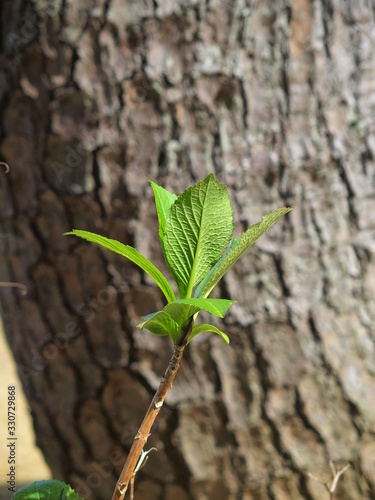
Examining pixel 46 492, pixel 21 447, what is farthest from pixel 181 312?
pixel 21 447

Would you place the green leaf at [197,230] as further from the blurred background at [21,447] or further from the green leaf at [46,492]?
the blurred background at [21,447]

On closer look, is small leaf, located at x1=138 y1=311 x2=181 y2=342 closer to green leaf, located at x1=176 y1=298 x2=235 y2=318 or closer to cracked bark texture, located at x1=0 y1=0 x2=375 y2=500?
green leaf, located at x1=176 y1=298 x2=235 y2=318

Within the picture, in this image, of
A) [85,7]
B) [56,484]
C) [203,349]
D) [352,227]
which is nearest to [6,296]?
[203,349]

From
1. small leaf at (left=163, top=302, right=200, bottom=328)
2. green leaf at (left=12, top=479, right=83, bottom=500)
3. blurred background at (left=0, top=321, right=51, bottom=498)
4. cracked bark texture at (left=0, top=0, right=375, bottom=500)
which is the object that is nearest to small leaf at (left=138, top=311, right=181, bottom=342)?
small leaf at (left=163, top=302, right=200, bottom=328)

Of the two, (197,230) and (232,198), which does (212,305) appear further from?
Result: (232,198)

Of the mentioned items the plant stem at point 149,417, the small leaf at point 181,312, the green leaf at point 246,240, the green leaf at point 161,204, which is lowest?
the plant stem at point 149,417

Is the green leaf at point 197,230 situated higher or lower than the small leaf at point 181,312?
higher

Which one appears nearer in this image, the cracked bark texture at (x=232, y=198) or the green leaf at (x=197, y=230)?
the green leaf at (x=197, y=230)

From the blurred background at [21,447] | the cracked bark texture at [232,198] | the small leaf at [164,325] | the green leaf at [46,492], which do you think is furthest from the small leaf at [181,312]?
the blurred background at [21,447]
